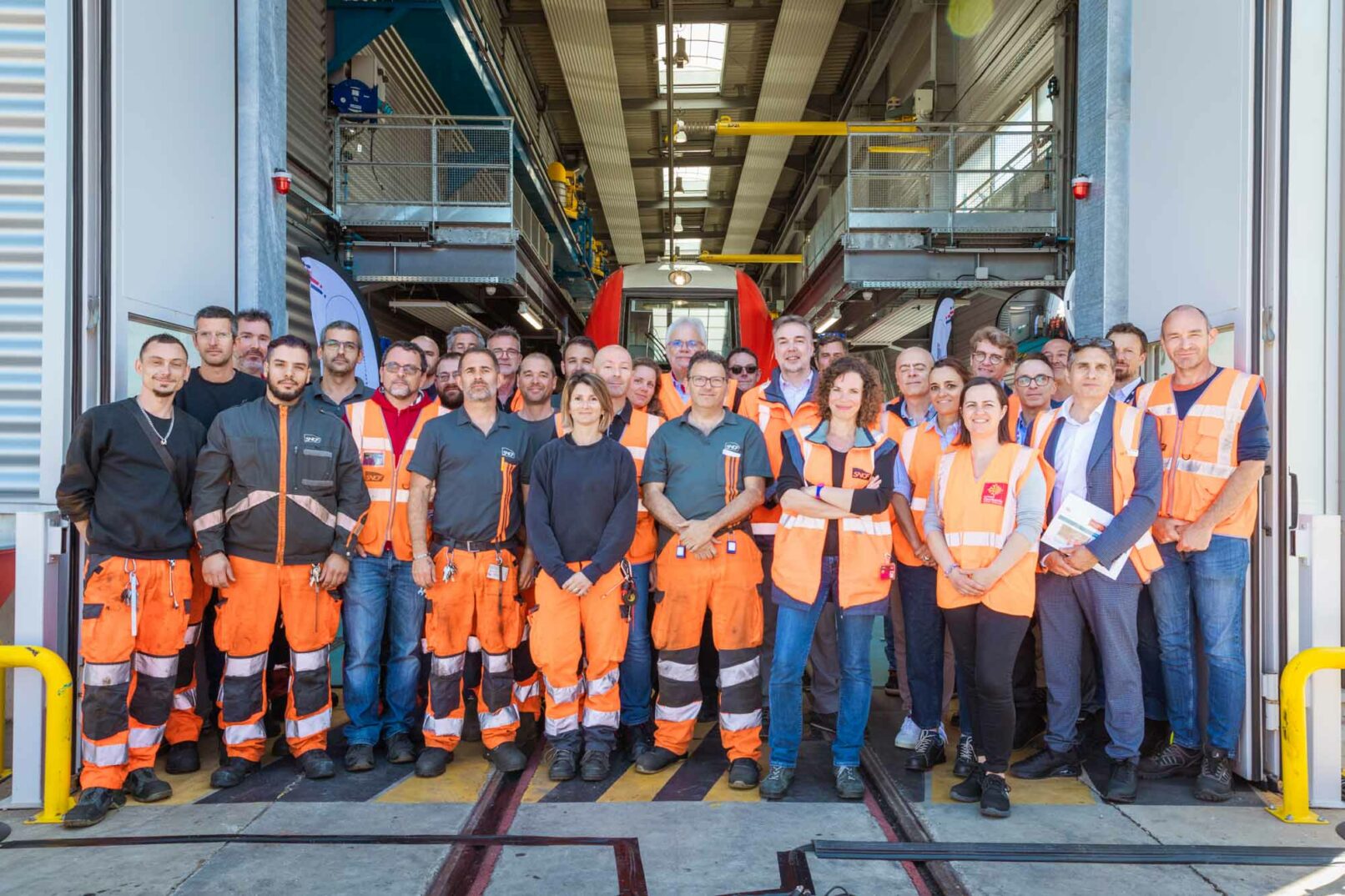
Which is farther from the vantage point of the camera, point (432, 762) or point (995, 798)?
point (432, 762)

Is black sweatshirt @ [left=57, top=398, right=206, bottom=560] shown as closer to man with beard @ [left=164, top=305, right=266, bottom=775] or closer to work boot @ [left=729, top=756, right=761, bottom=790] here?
man with beard @ [left=164, top=305, right=266, bottom=775]

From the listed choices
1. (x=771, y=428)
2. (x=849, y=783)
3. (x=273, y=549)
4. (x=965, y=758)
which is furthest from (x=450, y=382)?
(x=965, y=758)

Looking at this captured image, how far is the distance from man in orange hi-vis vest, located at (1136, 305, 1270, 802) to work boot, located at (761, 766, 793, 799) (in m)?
1.51

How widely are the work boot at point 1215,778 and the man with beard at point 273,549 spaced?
346cm

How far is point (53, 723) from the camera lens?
3322 mm

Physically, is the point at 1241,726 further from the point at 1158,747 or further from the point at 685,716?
the point at 685,716

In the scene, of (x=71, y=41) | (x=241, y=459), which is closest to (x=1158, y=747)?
(x=241, y=459)

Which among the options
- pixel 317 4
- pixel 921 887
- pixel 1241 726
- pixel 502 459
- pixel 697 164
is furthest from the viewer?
pixel 697 164

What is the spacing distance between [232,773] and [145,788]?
0.30 metres

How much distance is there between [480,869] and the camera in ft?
9.39

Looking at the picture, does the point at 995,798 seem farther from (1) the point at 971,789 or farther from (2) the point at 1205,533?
(2) the point at 1205,533

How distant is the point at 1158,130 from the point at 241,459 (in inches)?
176

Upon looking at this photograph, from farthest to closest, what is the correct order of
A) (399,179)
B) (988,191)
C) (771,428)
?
(988,191)
(399,179)
(771,428)

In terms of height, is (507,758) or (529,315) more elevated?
(529,315)
